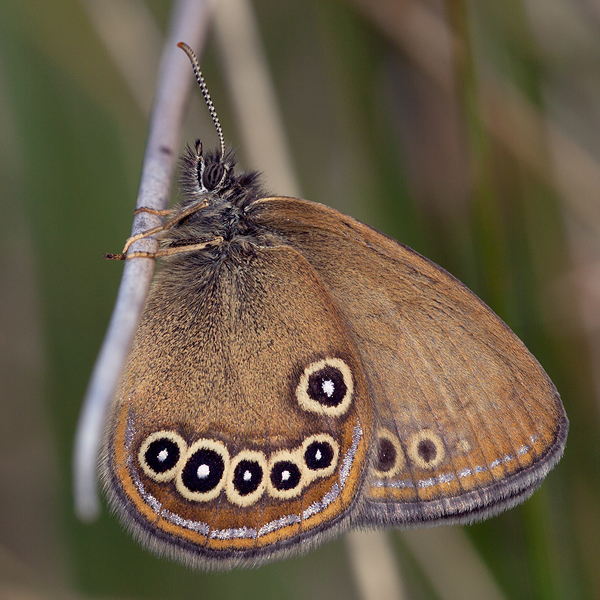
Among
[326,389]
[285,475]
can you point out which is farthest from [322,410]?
[285,475]

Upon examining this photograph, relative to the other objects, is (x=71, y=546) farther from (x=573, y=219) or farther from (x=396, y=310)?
(x=573, y=219)

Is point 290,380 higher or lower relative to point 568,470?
higher

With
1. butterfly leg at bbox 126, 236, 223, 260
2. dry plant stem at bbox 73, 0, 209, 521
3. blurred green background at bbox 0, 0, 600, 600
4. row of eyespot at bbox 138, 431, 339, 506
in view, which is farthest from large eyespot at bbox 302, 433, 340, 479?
blurred green background at bbox 0, 0, 600, 600

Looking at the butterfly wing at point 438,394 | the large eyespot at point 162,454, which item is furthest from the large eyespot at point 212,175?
the large eyespot at point 162,454

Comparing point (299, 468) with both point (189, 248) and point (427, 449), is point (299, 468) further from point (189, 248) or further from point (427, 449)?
point (189, 248)

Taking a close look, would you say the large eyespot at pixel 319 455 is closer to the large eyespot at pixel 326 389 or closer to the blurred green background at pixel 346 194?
the large eyespot at pixel 326 389

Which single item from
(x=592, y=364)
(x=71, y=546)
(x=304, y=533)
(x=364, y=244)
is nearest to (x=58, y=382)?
(x=71, y=546)
